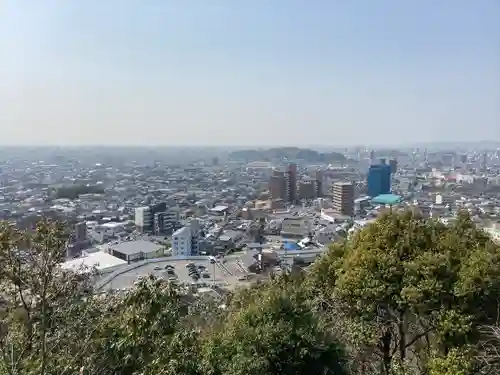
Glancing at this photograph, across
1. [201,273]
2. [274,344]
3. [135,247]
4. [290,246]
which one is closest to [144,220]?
[135,247]

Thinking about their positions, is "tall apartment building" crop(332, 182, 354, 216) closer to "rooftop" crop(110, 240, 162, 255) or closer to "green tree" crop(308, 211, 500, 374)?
"rooftop" crop(110, 240, 162, 255)

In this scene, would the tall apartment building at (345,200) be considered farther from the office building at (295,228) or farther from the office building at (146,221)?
the office building at (146,221)

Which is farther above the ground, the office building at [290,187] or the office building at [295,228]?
the office building at [290,187]

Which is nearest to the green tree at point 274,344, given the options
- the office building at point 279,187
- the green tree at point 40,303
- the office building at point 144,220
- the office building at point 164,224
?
the green tree at point 40,303

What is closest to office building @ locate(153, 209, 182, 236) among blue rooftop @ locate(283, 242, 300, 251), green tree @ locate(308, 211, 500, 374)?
blue rooftop @ locate(283, 242, 300, 251)

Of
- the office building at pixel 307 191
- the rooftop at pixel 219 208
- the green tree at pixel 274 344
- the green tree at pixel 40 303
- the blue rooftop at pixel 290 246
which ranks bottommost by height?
the rooftop at pixel 219 208
